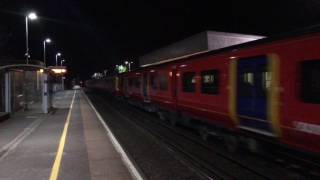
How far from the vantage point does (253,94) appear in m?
11.2

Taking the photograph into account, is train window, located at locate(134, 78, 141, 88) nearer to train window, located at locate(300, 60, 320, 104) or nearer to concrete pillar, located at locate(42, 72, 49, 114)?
concrete pillar, located at locate(42, 72, 49, 114)

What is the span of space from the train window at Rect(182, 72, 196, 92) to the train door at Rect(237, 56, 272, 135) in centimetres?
443

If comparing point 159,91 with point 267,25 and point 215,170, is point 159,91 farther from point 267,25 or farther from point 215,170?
point 267,25

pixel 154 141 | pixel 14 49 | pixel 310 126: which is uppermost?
pixel 14 49

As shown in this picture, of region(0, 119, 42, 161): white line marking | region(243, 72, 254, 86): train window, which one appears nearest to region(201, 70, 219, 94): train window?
region(243, 72, 254, 86): train window

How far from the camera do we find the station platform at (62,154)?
409 inches

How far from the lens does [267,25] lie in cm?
4794

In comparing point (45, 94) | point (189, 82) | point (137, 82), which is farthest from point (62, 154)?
point (137, 82)

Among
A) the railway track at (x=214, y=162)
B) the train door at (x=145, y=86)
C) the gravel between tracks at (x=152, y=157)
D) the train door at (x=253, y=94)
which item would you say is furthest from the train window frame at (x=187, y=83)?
the train door at (x=145, y=86)

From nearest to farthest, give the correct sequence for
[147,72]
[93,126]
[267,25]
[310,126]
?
[310,126] < [93,126] < [147,72] < [267,25]

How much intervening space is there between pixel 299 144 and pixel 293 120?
47cm

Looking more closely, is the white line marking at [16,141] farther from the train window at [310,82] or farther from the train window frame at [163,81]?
the train window at [310,82]

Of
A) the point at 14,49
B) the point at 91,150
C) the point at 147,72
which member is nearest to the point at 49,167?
the point at 91,150

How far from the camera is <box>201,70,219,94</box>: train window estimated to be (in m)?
13.9
